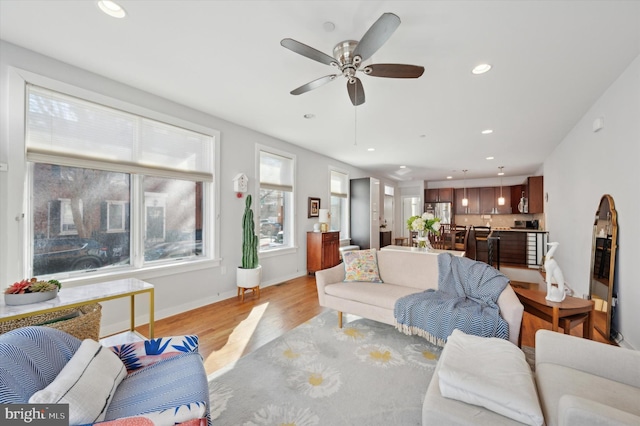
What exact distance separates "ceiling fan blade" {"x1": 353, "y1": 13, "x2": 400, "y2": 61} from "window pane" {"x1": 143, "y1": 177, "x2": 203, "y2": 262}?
2800 mm

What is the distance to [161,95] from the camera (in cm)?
314

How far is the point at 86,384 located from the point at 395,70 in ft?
8.27

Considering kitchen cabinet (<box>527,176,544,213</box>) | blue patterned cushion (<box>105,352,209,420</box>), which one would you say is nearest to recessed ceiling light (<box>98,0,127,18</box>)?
blue patterned cushion (<box>105,352,209,420</box>)

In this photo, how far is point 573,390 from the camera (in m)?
1.25

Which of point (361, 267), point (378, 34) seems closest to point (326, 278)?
point (361, 267)

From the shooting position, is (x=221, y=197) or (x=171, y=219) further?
(x=221, y=197)

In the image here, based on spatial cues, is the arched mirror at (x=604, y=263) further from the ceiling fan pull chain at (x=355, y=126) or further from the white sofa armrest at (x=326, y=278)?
the ceiling fan pull chain at (x=355, y=126)

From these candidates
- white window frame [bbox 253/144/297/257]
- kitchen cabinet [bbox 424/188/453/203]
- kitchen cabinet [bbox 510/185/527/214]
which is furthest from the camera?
kitchen cabinet [bbox 424/188/453/203]

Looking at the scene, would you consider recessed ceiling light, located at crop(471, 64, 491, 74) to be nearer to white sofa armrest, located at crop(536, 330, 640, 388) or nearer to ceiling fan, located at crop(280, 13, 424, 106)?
ceiling fan, located at crop(280, 13, 424, 106)

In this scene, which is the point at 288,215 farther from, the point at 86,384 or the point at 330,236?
the point at 86,384

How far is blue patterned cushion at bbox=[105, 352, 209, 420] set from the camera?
1.15 m

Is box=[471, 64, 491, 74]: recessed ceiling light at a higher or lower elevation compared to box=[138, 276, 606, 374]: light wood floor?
higher

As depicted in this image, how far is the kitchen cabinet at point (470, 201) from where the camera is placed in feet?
30.0

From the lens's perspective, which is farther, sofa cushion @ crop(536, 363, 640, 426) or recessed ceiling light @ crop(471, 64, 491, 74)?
recessed ceiling light @ crop(471, 64, 491, 74)
